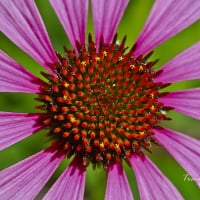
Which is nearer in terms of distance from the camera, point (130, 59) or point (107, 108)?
point (107, 108)

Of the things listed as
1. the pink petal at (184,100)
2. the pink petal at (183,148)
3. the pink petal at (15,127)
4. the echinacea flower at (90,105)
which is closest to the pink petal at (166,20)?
the echinacea flower at (90,105)

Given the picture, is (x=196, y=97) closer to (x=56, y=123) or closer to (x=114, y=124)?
(x=114, y=124)

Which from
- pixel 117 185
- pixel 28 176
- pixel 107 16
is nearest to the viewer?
pixel 28 176

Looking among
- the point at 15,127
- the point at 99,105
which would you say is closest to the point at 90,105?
the point at 99,105

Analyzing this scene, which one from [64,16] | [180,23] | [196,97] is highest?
[64,16]

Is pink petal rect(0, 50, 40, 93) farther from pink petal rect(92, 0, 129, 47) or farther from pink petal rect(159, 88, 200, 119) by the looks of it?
pink petal rect(159, 88, 200, 119)

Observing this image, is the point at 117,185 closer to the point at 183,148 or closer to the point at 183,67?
the point at 183,148

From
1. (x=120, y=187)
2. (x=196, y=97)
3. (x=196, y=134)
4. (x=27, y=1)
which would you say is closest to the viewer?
(x=27, y=1)

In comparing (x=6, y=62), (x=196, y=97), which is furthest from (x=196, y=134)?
(x=6, y=62)
